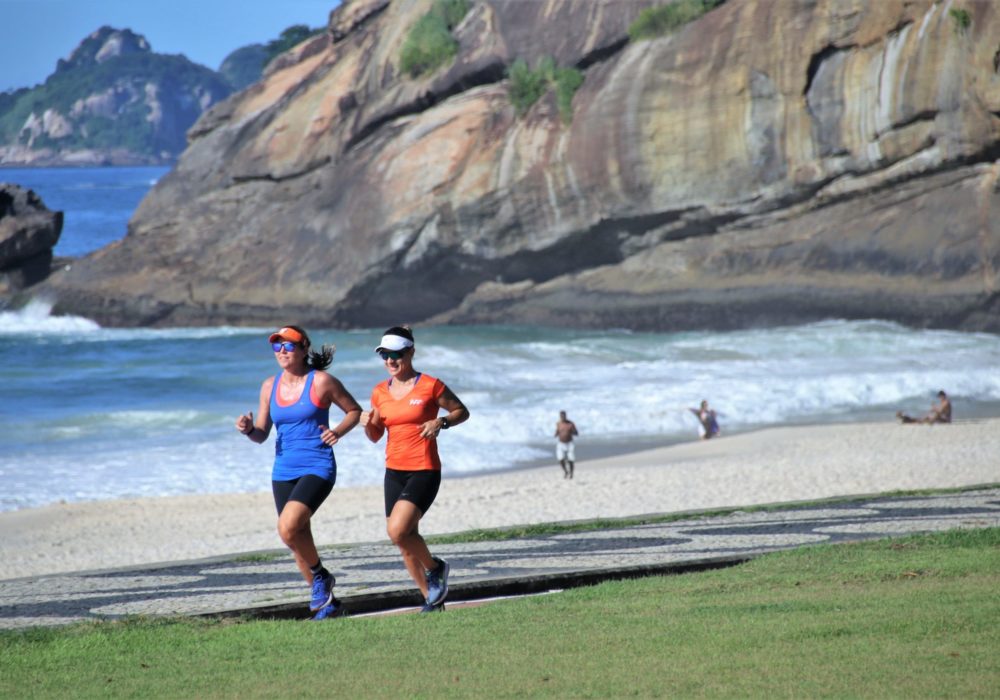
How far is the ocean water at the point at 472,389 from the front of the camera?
23.3 meters

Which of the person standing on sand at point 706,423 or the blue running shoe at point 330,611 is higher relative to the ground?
the blue running shoe at point 330,611

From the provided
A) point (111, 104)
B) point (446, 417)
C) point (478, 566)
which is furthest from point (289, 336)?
point (111, 104)

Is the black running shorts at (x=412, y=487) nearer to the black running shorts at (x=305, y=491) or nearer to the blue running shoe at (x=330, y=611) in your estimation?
the black running shorts at (x=305, y=491)

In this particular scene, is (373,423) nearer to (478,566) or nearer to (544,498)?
(478,566)

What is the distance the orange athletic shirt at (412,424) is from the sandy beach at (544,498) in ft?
23.7

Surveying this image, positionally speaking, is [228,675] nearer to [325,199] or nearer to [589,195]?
[589,195]

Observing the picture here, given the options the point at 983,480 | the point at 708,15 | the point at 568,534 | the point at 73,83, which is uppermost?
the point at 73,83

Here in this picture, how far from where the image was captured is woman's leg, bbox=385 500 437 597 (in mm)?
7723

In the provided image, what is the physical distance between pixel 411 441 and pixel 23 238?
42.3m

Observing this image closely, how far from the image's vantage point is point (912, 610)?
668cm

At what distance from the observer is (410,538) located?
25.8 ft

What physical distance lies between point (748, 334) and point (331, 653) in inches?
1303

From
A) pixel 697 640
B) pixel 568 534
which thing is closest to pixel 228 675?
pixel 697 640

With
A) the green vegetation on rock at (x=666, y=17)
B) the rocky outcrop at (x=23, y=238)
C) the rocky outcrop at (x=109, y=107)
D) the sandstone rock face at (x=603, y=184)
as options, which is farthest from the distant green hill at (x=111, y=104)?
the green vegetation on rock at (x=666, y=17)
